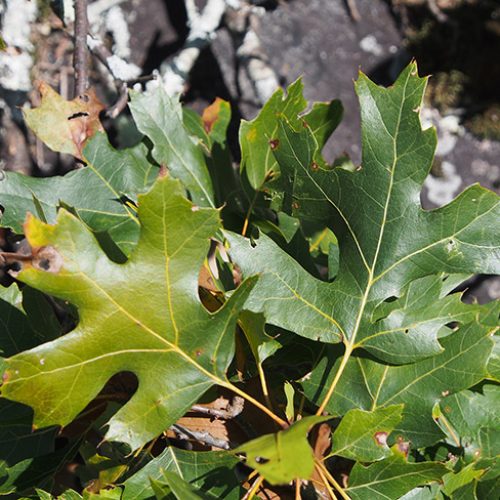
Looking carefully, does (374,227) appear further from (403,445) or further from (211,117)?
(211,117)

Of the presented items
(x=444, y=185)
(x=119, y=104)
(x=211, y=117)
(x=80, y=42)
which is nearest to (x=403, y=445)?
(x=211, y=117)

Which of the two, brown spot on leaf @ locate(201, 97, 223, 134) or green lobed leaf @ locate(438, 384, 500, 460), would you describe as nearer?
green lobed leaf @ locate(438, 384, 500, 460)

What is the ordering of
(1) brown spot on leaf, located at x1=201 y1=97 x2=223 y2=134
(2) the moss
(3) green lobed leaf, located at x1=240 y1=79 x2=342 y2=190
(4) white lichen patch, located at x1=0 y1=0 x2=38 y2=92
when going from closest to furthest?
(3) green lobed leaf, located at x1=240 y1=79 x2=342 y2=190 < (1) brown spot on leaf, located at x1=201 y1=97 x2=223 y2=134 < (4) white lichen patch, located at x1=0 y1=0 x2=38 y2=92 < (2) the moss

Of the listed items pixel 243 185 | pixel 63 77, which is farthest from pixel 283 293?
pixel 63 77

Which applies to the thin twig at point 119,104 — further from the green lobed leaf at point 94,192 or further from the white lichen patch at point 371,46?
the white lichen patch at point 371,46

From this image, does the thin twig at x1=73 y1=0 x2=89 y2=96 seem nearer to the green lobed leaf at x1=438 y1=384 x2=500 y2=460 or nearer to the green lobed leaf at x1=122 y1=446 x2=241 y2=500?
the green lobed leaf at x1=122 y1=446 x2=241 y2=500

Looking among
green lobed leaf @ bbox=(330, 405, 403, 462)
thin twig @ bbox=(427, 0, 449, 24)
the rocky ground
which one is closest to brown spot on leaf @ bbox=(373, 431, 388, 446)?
green lobed leaf @ bbox=(330, 405, 403, 462)

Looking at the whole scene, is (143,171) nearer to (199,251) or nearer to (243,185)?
(243,185)
